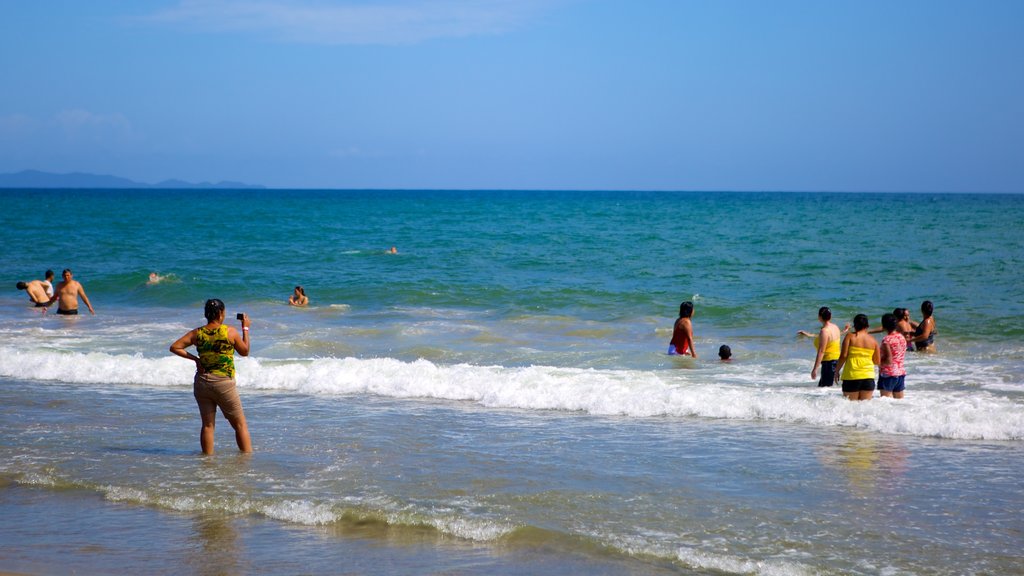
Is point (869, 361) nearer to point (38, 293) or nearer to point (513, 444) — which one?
point (513, 444)

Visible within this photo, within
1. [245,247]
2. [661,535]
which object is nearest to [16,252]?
[245,247]

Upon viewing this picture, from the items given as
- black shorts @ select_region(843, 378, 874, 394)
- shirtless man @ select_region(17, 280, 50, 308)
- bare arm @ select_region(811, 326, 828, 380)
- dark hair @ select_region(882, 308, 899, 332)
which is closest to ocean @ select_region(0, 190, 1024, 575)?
black shorts @ select_region(843, 378, 874, 394)

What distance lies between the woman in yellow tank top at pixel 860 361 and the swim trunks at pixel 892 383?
244 millimetres

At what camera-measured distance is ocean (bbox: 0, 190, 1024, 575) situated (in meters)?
6.70

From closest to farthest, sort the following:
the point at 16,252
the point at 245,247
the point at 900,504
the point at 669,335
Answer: the point at 900,504
the point at 669,335
the point at 16,252
the point at 245,247

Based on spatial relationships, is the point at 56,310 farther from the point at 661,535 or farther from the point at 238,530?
the point at 661,535

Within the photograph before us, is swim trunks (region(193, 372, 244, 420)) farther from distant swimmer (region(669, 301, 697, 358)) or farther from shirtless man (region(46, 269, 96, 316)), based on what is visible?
shirtless man (region(46, 269, 96, 316))

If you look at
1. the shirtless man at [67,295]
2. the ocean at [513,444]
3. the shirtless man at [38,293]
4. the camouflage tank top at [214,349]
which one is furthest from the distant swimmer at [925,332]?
the shirtless man at [38,293]

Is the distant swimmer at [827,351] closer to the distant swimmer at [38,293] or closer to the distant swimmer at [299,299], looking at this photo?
the distant swimmer at [299,299]

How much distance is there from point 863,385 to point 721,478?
3.56 meters

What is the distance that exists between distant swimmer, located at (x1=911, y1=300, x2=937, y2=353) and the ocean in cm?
28

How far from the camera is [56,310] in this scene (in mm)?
21938

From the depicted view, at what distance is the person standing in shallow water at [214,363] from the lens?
27.9 feet

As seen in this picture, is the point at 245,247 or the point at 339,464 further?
the point at 245,247
